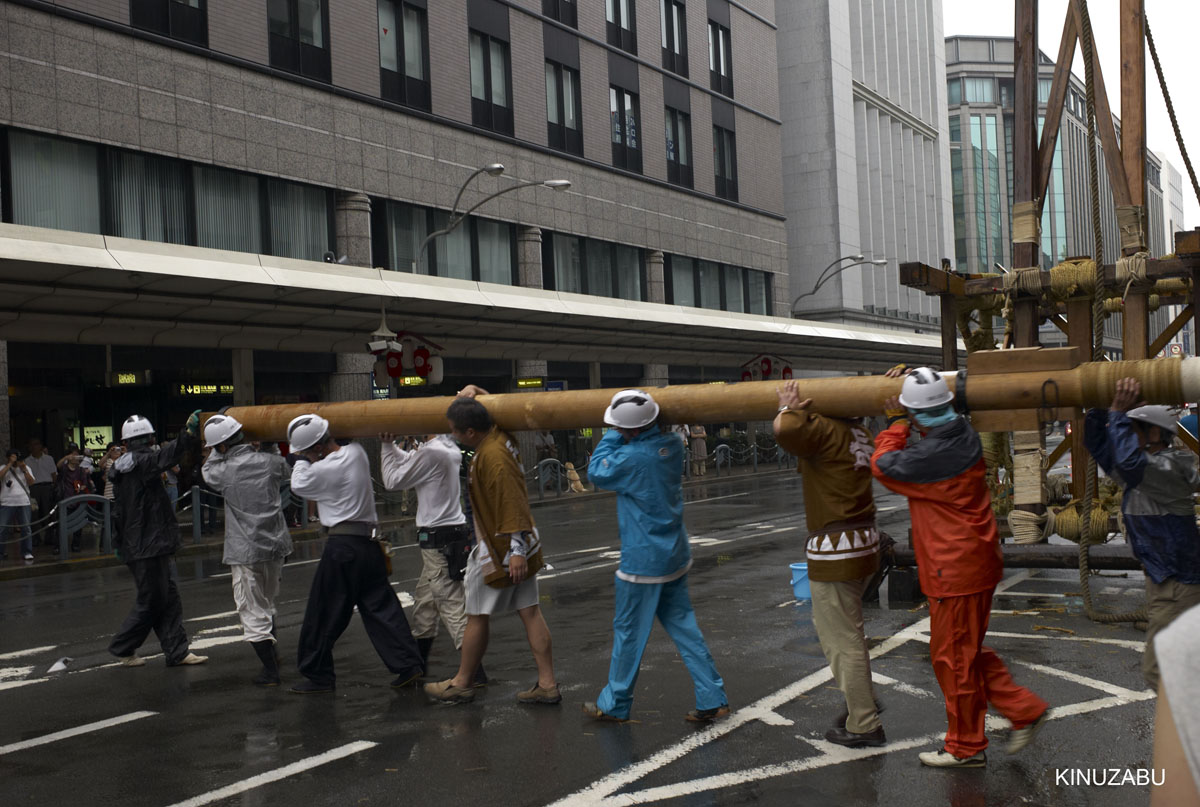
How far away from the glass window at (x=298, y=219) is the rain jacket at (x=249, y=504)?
18.3 meters

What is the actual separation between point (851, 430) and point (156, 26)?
20.7 meters

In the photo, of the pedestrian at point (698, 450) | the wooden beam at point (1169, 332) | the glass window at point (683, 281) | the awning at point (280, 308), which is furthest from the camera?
the glass window at point (683, 281)

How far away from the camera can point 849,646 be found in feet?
19.1

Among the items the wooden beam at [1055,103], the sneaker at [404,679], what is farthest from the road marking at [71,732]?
the wooden beam at [1055,103]

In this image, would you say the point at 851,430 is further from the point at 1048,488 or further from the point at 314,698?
the point at 1048,488

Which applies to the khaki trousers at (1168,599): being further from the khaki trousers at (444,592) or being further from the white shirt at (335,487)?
the white shirt at (335,487)

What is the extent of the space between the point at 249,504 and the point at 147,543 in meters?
1.06

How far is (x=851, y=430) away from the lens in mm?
6105

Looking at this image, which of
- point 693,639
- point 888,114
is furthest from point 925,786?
point 888,114

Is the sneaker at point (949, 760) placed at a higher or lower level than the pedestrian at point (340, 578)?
lower

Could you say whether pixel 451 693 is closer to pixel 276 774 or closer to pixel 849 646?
pixel 276 774

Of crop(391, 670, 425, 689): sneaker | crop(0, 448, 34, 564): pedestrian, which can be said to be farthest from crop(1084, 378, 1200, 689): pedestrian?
crop(0, 448, 34, 564): pedestrian

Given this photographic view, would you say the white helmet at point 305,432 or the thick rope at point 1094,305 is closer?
the thick rope at point 1094,305

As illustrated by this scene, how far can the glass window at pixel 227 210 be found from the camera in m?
24.2
